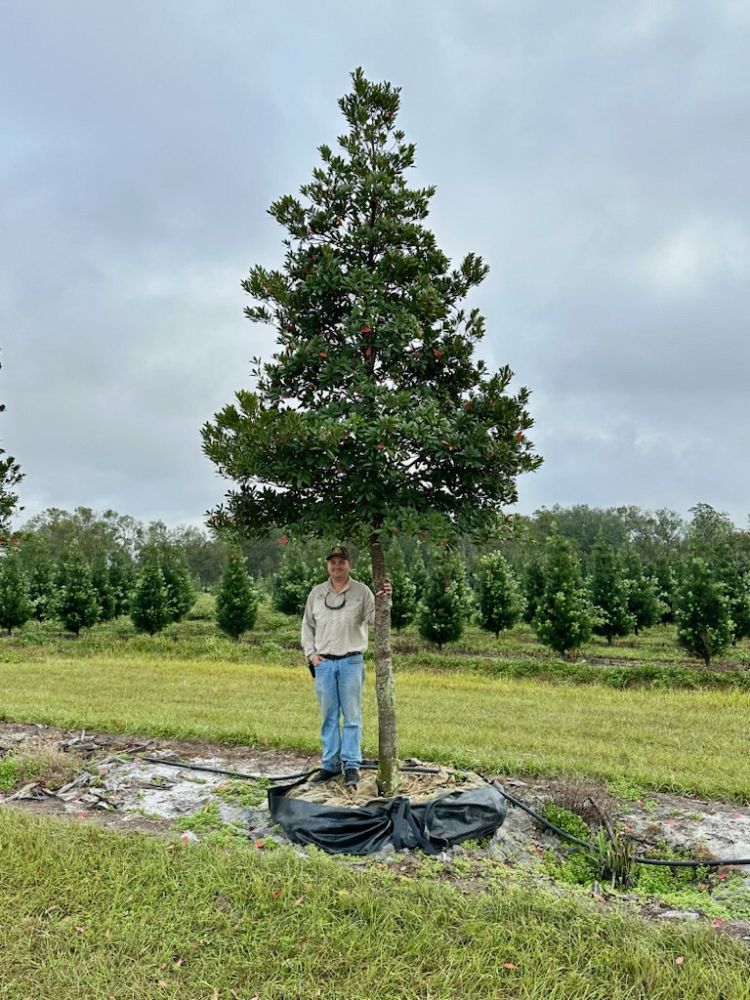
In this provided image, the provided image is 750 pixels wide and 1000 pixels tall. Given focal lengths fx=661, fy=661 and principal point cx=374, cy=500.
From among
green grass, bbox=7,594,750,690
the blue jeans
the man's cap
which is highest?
the man's cap

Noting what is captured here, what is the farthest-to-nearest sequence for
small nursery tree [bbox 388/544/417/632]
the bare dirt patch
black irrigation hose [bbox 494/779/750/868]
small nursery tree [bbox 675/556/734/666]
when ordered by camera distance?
small nursery tree [bbox 388/544/417/632] → small nursery tree [bbox 675/556/734/666] → the bare dirt patch → black irrigation hose [bbox 494/779/750/868]

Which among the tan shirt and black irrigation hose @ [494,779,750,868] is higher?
the tan shirt

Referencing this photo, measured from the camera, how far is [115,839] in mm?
4656

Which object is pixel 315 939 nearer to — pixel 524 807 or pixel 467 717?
pixel 524 807

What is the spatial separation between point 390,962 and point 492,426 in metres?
3.70

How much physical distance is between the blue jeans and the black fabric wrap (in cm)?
83

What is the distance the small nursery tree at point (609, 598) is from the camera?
21.8 metres

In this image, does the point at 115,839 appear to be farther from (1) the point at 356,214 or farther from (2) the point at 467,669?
(2) the point at 467,669

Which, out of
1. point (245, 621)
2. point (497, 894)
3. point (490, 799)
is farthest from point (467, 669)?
point (497, 894)

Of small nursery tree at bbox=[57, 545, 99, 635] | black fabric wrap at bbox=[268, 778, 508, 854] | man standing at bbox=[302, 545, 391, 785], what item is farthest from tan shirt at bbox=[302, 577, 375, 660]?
small nursery tree at bbox=[57, 545, 99, 635]

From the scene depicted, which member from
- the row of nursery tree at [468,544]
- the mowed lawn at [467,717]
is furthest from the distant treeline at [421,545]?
the mowed lawn at [467,717]

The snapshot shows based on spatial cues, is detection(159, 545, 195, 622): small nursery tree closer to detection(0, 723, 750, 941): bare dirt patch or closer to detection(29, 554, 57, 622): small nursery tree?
detection(29, 554, 57, 622): small nursery tree

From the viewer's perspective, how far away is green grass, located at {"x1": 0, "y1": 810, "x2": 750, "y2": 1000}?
3.28 metres

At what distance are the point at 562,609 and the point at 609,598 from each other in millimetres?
4802
